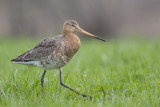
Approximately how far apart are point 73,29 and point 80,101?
167cm

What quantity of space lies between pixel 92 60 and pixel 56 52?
3557 mm

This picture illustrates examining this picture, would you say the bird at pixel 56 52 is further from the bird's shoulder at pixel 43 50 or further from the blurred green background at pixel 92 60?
the blurred green background at pixel 92 60

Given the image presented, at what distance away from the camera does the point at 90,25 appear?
18.5 m

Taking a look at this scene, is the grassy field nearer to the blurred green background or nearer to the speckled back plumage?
the blurred green background

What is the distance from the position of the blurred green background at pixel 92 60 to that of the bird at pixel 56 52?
26 cm

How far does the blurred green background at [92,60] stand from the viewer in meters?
5.08

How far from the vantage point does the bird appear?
5832 millimetres

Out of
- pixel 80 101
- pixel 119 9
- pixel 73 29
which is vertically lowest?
pixel 80 101

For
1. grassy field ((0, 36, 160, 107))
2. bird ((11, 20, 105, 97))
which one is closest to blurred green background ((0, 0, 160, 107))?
grassy field ((0, 36, 160, 107))

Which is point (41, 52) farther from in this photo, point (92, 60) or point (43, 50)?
point (92, 60)

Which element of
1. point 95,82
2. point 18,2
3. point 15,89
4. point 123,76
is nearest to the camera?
point 15,89

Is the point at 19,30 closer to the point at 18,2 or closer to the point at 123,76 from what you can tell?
the point at 18,2

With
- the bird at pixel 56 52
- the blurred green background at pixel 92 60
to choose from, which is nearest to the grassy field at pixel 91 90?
the blurred green background at pixel 92 60

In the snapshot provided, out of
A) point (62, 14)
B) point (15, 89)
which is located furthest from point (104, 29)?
point (15, 89)
